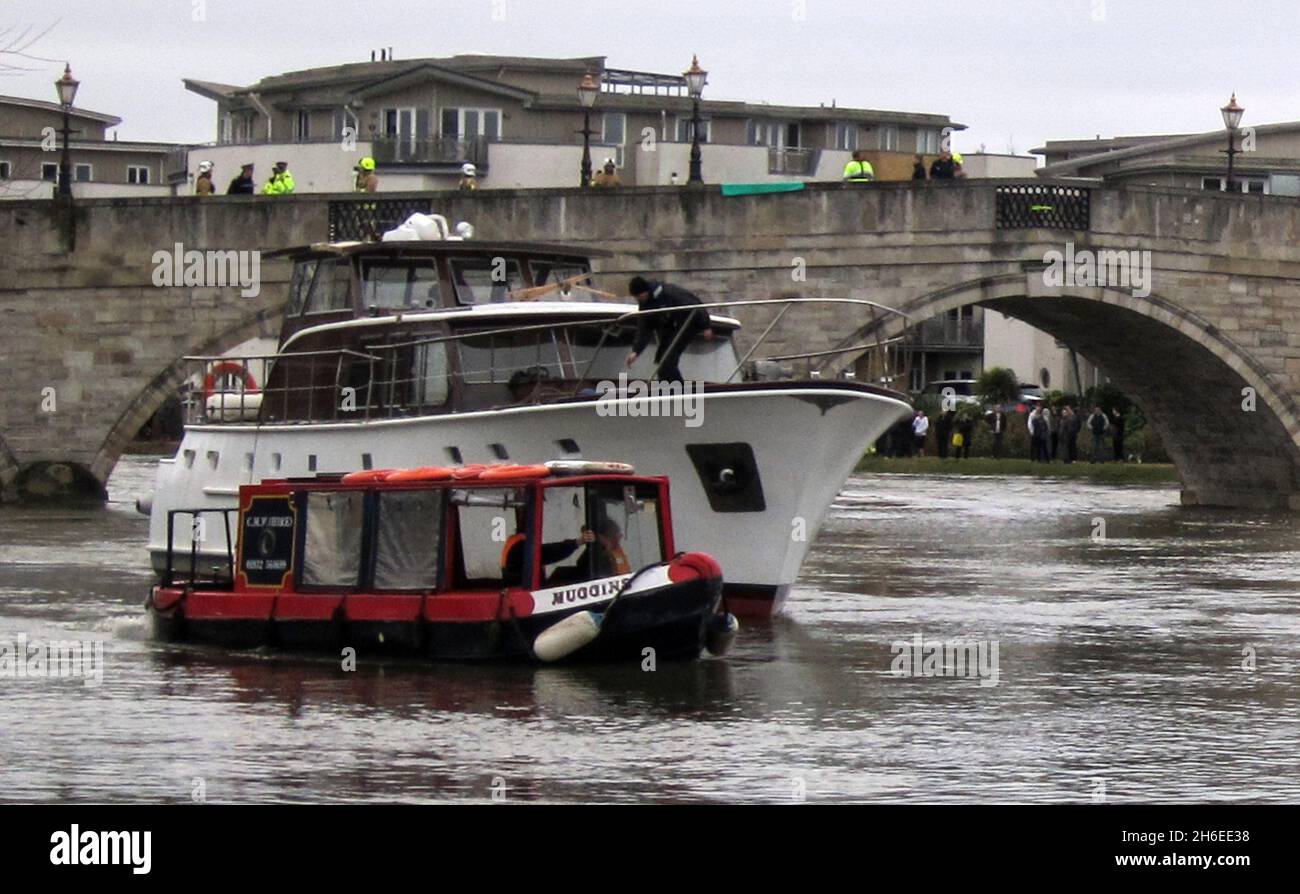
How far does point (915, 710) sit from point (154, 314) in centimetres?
2279

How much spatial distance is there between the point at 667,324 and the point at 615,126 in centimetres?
5437

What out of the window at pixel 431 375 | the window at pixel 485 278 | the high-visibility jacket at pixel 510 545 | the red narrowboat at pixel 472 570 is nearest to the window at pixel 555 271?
the window at pixel 485 278

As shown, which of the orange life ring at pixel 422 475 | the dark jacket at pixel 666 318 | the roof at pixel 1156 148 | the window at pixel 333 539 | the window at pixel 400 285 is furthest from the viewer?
the roof at pixel 1156 148

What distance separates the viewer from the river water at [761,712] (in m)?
12.6

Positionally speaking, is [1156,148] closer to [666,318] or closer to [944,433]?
[944,433]

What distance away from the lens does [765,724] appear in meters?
14.7

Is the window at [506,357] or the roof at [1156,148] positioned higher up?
the roof at [1156,148]

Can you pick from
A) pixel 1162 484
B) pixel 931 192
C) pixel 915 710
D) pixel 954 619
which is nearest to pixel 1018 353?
pixel 1162 484

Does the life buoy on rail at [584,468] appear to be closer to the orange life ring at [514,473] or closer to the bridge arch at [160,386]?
the orange life ring at [514,473]

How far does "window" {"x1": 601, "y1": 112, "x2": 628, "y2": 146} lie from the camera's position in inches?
2908

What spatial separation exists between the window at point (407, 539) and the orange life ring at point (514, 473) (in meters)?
0.35
